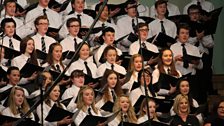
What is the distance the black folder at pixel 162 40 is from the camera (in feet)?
26.4

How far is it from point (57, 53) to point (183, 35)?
5.44 ft

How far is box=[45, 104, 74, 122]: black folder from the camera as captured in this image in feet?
20.8

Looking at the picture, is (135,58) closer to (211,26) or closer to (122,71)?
(122,71)

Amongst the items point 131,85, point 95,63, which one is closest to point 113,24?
point 95,63

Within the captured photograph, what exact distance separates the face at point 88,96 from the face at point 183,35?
1.81 m

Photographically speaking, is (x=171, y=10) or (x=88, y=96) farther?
(x=171, y=10)

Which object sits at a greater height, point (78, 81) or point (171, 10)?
point (171, 10)

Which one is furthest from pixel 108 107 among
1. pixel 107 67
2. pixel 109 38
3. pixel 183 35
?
pixel 183 35

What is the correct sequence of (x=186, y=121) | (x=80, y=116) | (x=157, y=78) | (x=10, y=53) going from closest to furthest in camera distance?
1. (x=80, y=116)
2. (x=186, y=121)
3. (x=10, y=53)
4. (x=157, y=78)

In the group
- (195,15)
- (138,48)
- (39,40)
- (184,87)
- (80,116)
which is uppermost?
(195,15)

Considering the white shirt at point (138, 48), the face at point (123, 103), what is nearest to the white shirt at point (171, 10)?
the white shirt at point (138, 48)

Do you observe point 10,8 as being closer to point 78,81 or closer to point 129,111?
point 78,81

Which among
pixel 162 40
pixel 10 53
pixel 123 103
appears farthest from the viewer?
pixel 162 40

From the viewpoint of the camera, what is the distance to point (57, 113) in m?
6.40
